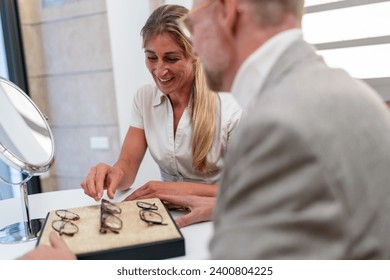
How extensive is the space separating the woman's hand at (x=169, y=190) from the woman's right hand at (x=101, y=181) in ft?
0.29

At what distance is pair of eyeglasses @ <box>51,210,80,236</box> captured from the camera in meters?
0.85

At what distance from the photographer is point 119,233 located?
816mm

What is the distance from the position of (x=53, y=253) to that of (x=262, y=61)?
51cm

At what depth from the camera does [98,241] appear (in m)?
0.79

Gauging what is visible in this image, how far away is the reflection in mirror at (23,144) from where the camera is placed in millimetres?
1071

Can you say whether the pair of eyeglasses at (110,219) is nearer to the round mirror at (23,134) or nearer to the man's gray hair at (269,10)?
the round mirror at (23,134)

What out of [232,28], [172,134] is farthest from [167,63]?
[232,28]

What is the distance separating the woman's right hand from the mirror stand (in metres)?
0.17

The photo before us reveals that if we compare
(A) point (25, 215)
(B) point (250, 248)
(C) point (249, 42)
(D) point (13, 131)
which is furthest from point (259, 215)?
(D) point (13, 131)

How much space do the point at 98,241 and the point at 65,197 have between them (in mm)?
634

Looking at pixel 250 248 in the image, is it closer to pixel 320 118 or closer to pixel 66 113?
pixel 320 118

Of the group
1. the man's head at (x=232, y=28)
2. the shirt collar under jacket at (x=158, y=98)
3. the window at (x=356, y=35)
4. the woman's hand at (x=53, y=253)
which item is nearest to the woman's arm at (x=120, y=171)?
the shirt collar under jacket at (x=158, y=98)

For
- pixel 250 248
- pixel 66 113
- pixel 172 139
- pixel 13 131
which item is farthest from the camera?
pixel 66 113
